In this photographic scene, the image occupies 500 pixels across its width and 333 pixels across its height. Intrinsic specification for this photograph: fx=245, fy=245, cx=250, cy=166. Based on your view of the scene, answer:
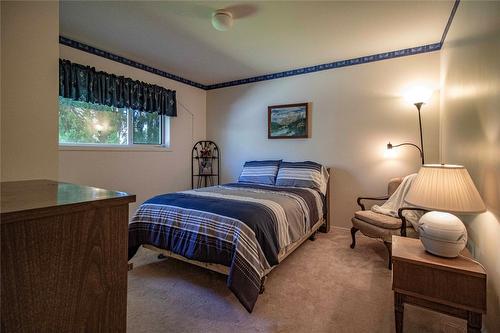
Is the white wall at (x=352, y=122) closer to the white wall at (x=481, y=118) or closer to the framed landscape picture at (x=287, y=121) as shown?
the framed landscape picture at (x=287, y=121)

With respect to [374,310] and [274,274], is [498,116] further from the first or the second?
[274,274]

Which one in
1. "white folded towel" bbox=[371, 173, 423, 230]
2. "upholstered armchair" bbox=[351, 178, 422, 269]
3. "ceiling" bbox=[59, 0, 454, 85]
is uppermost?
"ceiling" bbox=[59, 0, 454, 85]

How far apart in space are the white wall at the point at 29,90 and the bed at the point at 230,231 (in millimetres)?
1064

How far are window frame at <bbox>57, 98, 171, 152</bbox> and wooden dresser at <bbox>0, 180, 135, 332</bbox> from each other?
257 centimetres

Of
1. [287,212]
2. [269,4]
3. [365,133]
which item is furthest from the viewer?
[365,133]

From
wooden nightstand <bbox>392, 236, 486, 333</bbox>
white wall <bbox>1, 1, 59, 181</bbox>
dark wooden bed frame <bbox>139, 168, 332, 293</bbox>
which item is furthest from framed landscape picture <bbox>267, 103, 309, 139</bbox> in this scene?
white wall <bbox>1, 1, 59, 181</bbox>

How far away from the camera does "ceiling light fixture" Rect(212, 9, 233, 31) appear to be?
2.22m

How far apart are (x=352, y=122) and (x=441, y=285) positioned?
8.12 ft

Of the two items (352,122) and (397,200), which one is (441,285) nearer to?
(397,200)

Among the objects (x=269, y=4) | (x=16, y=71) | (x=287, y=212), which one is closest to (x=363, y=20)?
(x=269, y=4)

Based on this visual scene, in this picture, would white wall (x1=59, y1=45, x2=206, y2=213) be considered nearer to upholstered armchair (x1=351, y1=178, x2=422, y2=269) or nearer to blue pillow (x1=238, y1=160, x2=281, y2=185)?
blue pillow (x1=238, y1=160, x2=281, y2=185)

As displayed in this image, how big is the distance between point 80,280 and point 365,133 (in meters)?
3.42

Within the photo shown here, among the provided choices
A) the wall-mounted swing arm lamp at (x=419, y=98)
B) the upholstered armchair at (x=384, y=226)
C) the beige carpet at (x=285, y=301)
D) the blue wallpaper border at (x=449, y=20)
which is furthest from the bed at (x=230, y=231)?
the blue wallpaper border at (x=449, y=20)

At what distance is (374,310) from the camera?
67.6 inches
